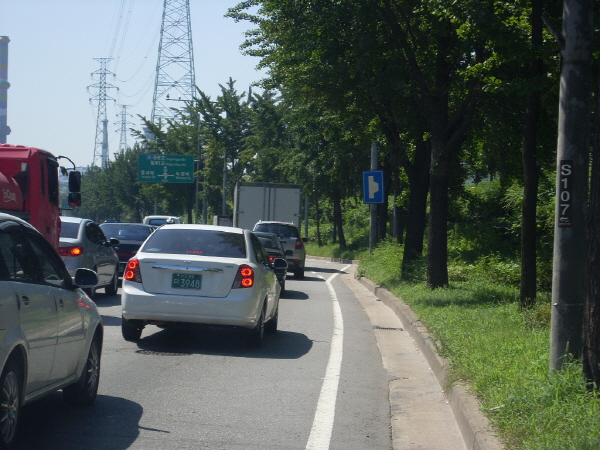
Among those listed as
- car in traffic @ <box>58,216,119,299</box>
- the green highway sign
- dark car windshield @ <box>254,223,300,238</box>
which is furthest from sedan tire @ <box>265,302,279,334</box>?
the green highway sign

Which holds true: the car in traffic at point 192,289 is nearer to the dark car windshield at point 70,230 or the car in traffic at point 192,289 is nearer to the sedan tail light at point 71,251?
the sedan tail light at point 71,251

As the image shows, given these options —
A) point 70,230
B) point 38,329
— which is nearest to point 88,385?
point 38,329

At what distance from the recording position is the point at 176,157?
51562mm

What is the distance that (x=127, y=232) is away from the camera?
22125 millimetres

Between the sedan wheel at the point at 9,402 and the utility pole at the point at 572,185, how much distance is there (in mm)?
4362

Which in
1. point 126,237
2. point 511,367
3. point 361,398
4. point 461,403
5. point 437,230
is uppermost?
point 437,230

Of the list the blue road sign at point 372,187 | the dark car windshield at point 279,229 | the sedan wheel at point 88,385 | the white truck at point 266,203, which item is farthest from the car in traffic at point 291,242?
the sedan wheel at point 88,385

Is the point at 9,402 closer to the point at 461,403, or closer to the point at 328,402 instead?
the point at 328,402

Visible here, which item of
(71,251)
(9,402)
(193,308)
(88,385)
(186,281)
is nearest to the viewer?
(9,402)

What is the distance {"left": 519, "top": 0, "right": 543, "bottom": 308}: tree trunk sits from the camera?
1166 centimetres

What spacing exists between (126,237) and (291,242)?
631cm

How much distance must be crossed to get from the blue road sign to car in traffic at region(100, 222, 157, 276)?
28.3ft

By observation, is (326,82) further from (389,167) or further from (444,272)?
(389,167)

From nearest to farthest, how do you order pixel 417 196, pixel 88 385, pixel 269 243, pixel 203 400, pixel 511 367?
pixel 88 385
pixel 203 400
pixel 511 367
pixel 269 243
pixel 417 196
